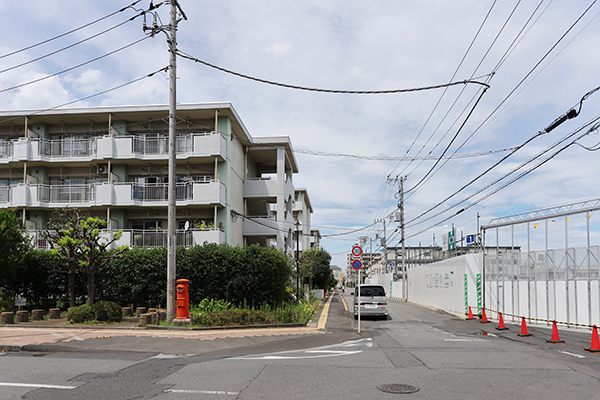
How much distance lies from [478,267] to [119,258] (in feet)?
57.5

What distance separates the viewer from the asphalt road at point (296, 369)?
6.86 m

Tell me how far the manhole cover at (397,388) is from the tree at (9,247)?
1728 cm

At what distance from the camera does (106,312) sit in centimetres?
1603

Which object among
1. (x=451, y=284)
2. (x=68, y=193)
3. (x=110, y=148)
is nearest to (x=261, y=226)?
(x=110, y=148)

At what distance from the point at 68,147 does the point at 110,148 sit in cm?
351

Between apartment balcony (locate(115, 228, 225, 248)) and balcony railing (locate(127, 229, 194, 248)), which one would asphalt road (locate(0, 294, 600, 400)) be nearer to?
apartment balcony (locate(115, 228, 225, 248))

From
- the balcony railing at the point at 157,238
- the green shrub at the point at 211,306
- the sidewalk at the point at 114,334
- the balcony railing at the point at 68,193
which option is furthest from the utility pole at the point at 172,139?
the balcony railing at the point at 68,193

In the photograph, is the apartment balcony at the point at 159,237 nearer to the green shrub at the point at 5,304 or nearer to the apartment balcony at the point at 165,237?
the apartment balcony at the point at 165,237

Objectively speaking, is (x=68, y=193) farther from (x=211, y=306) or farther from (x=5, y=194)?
(x=211, y=306)

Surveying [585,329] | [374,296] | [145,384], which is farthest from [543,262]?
[145,384]

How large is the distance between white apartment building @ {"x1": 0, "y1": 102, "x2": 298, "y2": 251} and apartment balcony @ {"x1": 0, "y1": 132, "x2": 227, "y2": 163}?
2.3 inches

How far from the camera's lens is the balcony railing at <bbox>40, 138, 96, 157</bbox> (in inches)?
1093

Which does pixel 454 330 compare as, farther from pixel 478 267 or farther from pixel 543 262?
pixel 478 267

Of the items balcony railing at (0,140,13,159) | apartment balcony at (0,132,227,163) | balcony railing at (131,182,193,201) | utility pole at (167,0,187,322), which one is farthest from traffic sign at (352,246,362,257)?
balcony railing at (0,140,13,159)
